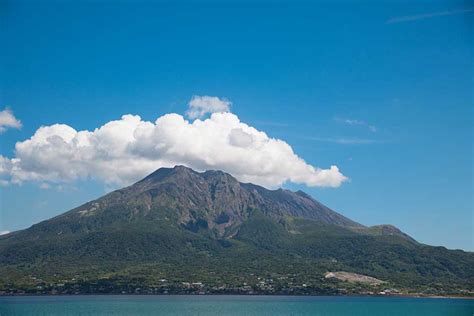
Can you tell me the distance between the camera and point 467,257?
7195 inches

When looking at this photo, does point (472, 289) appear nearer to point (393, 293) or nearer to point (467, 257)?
point (393, 293)

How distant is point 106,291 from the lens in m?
127

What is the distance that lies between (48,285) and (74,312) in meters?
54.2

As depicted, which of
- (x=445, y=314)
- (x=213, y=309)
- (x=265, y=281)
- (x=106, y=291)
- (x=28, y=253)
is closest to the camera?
(x=445, y=314)

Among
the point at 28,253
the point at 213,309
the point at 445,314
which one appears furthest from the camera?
the point at 28,253

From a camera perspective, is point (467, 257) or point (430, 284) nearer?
point (430, 284)

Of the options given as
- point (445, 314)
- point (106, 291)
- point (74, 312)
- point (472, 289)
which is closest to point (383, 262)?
point (472, 289)

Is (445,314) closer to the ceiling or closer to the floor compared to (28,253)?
closer to the floor

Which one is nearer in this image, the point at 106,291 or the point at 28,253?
the point at 106,291

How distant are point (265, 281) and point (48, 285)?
170ft

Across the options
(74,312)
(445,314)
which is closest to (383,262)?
(445,314)

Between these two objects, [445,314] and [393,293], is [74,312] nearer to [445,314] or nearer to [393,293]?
[445,314]

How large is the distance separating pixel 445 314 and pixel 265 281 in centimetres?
6649

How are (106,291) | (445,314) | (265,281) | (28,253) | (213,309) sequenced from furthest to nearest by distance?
(28,253) < (265,281) < (106,291) < (213,309) < (445,314)
